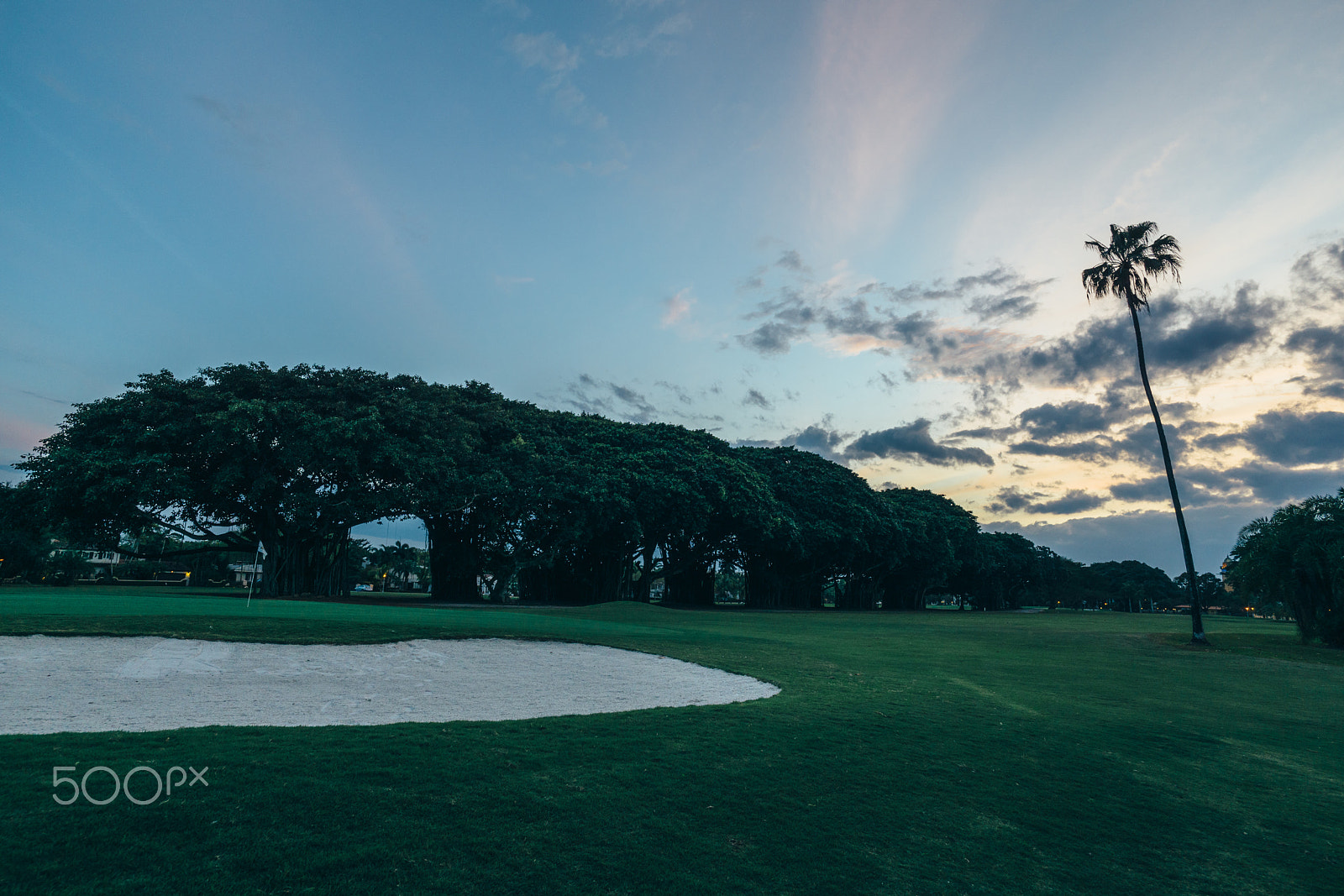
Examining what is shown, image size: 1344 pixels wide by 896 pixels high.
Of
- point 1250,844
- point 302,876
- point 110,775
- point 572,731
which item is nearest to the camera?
point 302,876

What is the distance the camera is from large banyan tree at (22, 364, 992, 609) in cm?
3403

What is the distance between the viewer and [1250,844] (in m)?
6.46

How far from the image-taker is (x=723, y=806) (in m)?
6.34

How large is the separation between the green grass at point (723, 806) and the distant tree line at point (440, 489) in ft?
99.3

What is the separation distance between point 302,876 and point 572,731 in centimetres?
413

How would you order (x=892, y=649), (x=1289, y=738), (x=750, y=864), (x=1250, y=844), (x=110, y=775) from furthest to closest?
(x=892, y=649)
(x=1289, y=738)
(x=1250, y=844)
(x=110, y=775)
(x=750, y=864)

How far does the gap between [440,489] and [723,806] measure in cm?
3539

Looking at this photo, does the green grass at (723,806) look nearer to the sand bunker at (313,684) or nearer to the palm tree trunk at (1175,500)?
the sand bunker at (313,684)

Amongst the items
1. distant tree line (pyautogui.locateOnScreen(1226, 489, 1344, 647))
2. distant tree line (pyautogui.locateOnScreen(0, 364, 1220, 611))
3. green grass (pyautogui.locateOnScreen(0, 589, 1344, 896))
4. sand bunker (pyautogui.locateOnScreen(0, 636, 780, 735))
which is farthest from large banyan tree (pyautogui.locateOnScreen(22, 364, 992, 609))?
green grass (pyautogui.locateOnScreen(0, 589, 1344, 896))

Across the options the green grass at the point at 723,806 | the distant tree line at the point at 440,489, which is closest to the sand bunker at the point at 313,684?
the green grass at the point at 723,806

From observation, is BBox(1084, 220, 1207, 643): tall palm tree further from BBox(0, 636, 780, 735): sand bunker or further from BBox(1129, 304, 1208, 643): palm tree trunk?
BBox(0, 636, 780, 735): sand bunker

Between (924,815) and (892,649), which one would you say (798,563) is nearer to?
(892,649)

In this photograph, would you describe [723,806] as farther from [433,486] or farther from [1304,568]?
[433,486]

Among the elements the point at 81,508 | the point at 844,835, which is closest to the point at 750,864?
the point at 844,835
